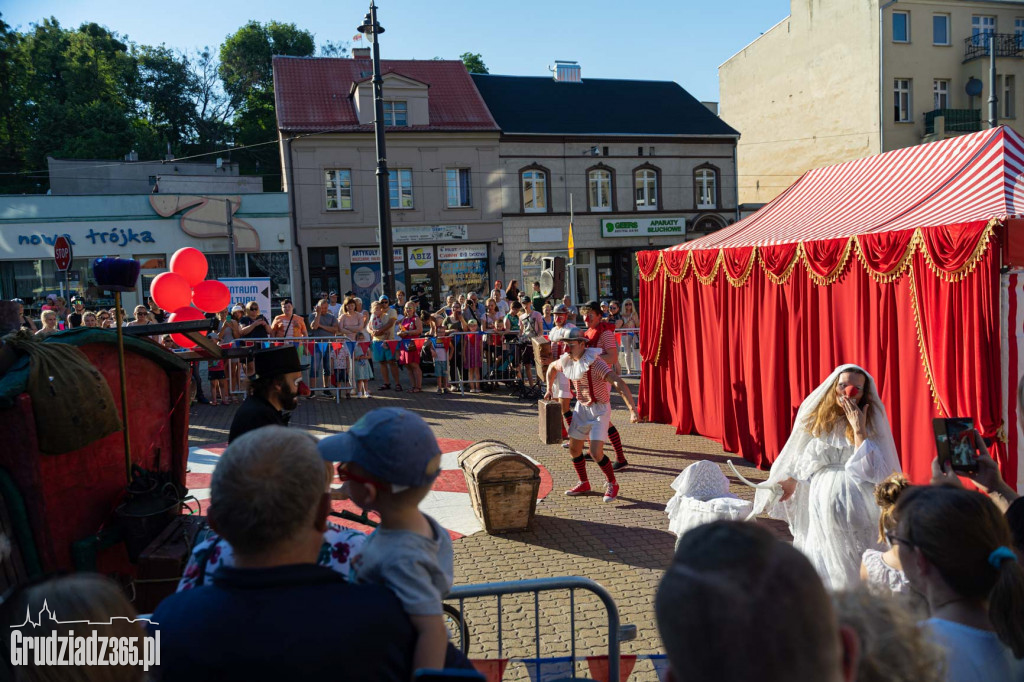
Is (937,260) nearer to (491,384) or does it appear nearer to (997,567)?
(997,567)

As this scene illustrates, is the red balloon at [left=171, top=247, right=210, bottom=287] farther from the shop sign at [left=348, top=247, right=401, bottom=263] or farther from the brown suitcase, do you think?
the shop sign at [left=348, top=247, right=401, bottom=263]

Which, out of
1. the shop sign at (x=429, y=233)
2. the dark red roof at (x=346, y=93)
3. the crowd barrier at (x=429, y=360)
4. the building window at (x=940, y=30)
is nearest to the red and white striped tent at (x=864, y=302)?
the crowd barrier at (x=429, y=360)

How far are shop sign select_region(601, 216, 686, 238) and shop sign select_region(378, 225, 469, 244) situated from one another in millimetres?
6022

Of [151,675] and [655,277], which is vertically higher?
[655,277]

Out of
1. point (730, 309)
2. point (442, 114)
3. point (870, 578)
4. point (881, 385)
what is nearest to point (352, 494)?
point (870, 578)

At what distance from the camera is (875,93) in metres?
31.6

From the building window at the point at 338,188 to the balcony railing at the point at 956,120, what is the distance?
81.6 ft

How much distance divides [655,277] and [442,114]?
68.7 ft

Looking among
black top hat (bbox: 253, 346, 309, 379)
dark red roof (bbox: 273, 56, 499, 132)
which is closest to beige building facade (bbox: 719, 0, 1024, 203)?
dark red roof (bbox: 273, 56, 499, 132)

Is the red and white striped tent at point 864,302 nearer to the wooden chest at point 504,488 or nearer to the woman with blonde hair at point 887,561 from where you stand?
the woman with blonde hair at point 887,561

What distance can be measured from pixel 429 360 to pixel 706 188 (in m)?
21.3

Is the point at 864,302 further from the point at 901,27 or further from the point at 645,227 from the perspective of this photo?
the point at 901,27

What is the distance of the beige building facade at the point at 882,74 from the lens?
31750 millimetres

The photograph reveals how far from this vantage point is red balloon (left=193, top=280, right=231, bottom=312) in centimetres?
784
